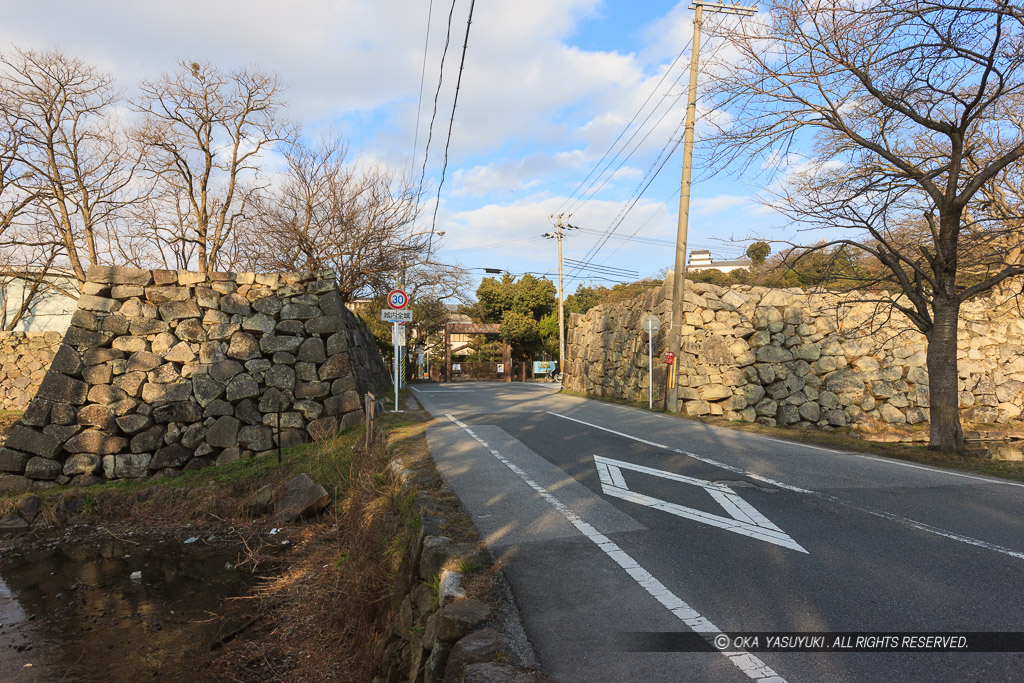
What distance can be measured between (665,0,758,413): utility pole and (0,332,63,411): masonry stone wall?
71.7 feet

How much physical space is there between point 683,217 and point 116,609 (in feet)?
55.4

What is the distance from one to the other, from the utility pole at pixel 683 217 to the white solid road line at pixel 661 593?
40.0 feet

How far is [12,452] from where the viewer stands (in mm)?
11727

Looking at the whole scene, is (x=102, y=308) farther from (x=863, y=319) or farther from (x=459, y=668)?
(x=863, y=319)

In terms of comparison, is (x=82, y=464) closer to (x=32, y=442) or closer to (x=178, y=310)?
(x=32, y=442)

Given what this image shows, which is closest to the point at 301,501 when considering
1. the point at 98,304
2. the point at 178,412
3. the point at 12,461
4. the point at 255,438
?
the point at 255,438

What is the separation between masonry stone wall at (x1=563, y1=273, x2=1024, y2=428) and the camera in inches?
739

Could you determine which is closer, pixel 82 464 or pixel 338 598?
pixel 338 598

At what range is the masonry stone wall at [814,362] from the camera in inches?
739

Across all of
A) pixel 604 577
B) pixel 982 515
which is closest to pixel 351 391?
pixel 604 577

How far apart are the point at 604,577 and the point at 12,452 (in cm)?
1259

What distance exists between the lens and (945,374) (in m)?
11.0

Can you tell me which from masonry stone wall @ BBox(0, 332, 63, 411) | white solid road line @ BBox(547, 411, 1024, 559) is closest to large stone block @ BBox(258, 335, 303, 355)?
white solid road line @ BBox(547, 411, 1024, 559)

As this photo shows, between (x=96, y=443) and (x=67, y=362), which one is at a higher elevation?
(x=67, y=362)
